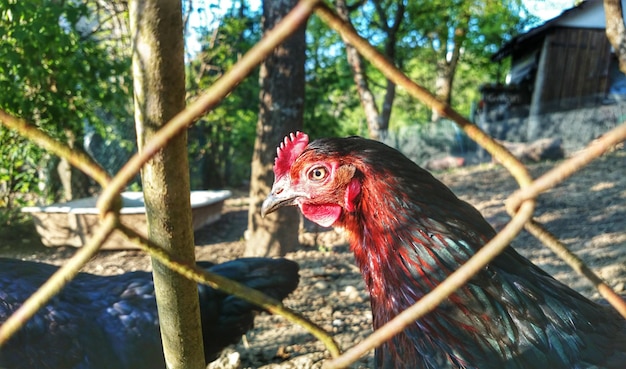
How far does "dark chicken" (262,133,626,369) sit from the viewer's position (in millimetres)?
1178

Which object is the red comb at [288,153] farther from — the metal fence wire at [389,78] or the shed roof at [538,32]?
the shed roof at [538,32]

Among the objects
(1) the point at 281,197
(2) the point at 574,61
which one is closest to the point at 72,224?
(1) the point at 281,197

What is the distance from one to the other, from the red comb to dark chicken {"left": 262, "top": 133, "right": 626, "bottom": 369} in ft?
1.14

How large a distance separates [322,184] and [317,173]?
54 millimetres

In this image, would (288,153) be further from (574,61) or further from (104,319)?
(574,61)

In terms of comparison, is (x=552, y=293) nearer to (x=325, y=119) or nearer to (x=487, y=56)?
(x=325, y=119)

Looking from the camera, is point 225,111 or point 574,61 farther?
point 574,61

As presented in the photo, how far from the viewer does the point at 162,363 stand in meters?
2.07

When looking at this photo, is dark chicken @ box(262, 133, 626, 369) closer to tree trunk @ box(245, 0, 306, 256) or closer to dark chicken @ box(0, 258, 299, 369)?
dark chicken @ box(0, 258, 299, 369)

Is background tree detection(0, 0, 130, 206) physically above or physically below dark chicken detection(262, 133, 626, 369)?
above

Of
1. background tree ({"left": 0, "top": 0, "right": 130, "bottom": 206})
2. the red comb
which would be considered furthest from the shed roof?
the red comb

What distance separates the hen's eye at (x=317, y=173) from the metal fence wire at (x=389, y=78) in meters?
0.84

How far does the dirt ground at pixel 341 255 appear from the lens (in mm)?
2838

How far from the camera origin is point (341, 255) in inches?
182
